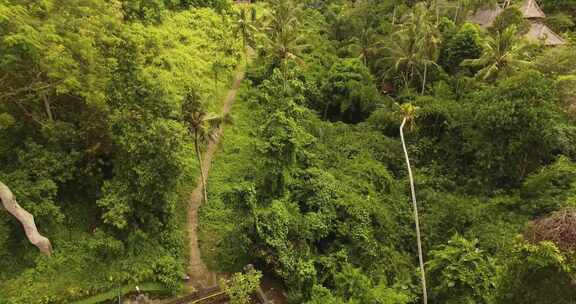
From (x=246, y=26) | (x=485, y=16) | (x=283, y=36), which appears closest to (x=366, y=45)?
(x=283, y=36)

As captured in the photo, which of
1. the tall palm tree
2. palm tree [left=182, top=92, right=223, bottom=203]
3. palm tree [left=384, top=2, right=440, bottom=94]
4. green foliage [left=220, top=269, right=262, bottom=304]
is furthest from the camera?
the tall palm tree

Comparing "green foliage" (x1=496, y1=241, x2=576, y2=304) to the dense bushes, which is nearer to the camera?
"green foliage" (x1=496, y1=241, x2=576, y2=304)

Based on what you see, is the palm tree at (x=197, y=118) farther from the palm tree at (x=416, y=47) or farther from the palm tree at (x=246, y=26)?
the palm tree at (x=246, y=26)

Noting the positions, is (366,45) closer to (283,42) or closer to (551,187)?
(283,42)

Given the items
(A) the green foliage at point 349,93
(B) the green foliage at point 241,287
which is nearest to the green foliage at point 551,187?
(A) the green foliage at point 349,93

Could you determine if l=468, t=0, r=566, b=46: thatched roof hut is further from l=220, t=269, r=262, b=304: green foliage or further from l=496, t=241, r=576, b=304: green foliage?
l=220, t=269, r=262, b=304: green foliage

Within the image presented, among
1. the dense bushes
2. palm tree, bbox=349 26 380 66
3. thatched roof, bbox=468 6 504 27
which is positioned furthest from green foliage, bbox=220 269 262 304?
thatched roof, bbox=468 6 504 27
